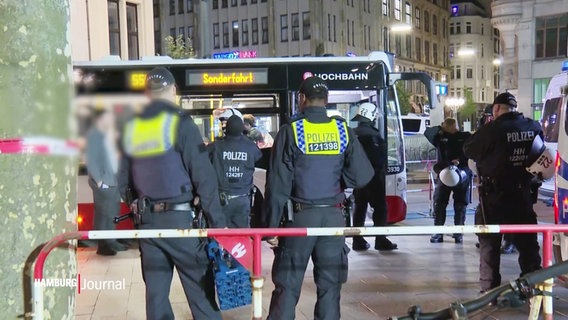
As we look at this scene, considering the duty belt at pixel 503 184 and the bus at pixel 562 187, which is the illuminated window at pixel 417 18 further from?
the bus at pixel 562 187

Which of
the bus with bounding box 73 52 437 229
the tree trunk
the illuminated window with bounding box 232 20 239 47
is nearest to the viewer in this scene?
the tree trunk

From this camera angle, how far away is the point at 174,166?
162 inches

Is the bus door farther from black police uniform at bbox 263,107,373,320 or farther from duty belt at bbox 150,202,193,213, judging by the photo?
duty belt at bbox 150,202,193,213

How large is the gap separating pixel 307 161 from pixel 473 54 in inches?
3240

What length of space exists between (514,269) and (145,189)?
491 cm

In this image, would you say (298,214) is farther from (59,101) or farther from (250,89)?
(250,89)

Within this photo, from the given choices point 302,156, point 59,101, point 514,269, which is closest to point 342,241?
point 302,156

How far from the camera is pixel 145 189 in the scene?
4160 millimetres

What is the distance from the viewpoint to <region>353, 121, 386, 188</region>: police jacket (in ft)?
26.3

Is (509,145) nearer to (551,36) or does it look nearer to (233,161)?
(233,161)

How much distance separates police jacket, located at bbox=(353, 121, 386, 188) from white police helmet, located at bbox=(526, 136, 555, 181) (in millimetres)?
2629

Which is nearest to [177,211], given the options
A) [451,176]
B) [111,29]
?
[451,176]

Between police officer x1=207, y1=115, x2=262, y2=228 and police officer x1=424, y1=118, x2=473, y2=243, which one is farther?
police officer x1=424, y1=118, x2=473, y2=243

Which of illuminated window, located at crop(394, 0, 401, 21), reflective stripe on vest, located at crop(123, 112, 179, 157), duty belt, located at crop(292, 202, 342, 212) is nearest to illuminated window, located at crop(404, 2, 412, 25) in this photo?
illuminated window, located at crop(394, 0, 401, 21)
